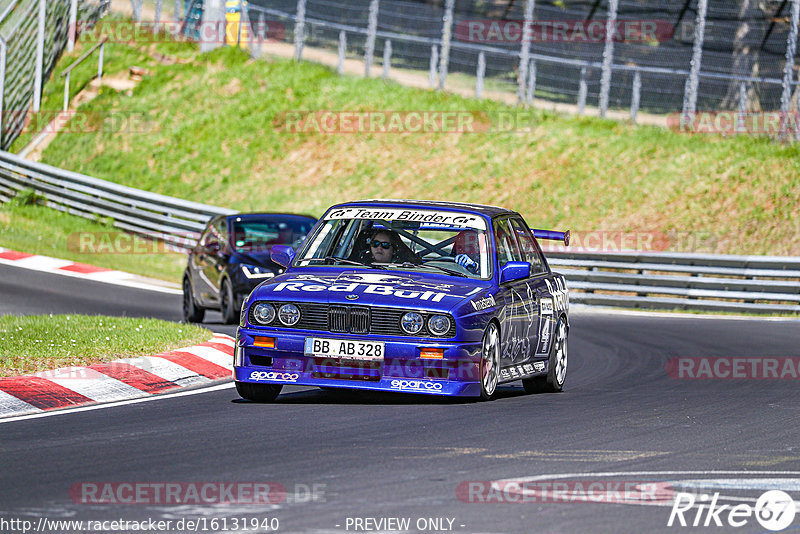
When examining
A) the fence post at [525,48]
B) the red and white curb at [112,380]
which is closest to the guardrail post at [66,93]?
the fence post at [525,48]

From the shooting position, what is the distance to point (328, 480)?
6.85 metres

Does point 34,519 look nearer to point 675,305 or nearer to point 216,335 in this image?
point 216,335

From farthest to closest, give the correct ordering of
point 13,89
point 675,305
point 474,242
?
point 13,89
point 675,305
point 474,242

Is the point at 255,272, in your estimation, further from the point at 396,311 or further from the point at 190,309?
the point at 396,311

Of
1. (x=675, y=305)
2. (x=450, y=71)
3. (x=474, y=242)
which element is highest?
(x=450, y=71)

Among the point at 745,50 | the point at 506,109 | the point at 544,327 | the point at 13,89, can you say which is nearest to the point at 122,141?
the point at 13,89

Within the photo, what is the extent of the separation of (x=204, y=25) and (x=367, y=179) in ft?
32.2

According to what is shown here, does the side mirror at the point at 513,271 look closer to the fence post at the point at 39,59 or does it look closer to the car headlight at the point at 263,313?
the car headlight at the point at 263,313

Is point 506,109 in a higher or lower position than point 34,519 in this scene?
higher

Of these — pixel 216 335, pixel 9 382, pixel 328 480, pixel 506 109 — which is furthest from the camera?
pixel 506 109

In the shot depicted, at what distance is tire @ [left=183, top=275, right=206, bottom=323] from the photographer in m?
18.6

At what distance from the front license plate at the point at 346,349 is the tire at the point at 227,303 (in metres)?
8.16

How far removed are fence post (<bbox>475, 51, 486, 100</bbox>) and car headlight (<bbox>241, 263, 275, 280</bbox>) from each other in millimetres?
15109

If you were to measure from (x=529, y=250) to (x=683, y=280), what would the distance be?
11511 millimetres
